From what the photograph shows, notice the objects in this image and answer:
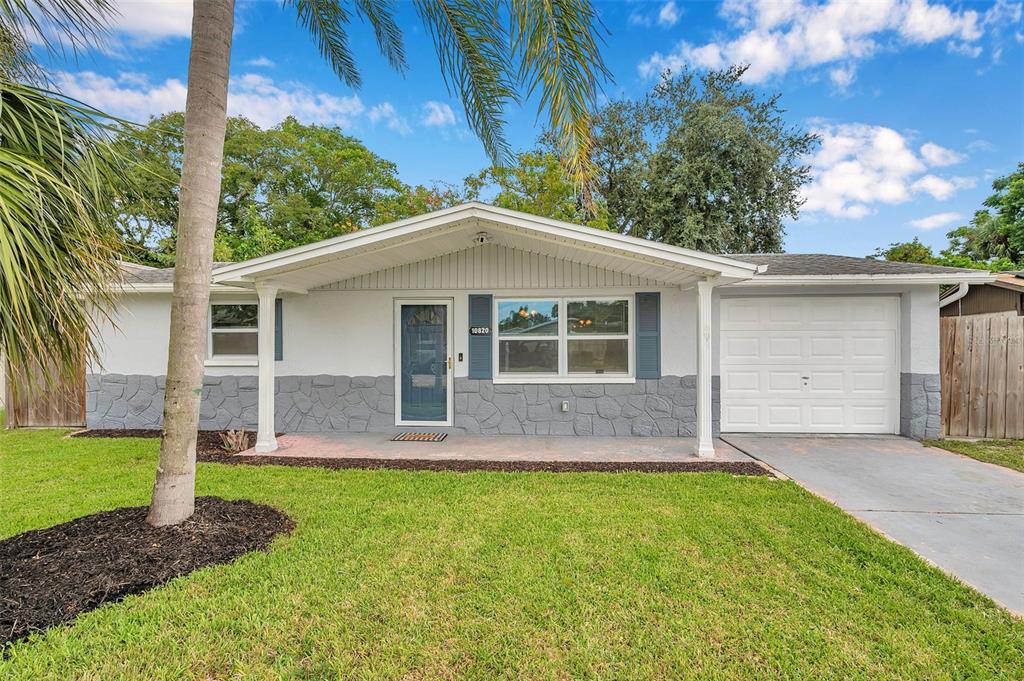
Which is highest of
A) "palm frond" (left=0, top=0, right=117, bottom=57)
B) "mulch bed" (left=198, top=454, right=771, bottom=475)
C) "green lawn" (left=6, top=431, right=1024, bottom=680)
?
"palm frond" (left=0, top=0, right=117, bottom=57)

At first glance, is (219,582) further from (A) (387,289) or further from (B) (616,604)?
(A) (387,289)

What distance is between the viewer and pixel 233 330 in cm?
749

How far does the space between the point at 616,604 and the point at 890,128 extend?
13926mm

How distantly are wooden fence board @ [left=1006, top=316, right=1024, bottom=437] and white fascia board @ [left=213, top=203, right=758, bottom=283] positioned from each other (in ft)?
15.7

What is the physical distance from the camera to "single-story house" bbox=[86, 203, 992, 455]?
21.6 ft

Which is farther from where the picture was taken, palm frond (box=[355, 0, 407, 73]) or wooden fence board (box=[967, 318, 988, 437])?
wooden fence board (box=[967, 318, 988, 437])

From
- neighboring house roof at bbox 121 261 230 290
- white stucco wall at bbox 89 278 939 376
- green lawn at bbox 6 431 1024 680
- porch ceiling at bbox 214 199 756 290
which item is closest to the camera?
green lawn at bbox 6 431 1024 680

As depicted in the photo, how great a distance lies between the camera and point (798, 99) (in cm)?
1345

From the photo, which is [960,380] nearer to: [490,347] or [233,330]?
[490,347]

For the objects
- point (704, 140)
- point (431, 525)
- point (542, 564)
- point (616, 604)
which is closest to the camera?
point (616, 604)

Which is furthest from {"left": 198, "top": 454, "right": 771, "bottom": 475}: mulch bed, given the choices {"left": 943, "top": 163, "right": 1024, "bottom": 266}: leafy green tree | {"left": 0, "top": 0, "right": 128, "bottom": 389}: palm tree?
{"left": 943, "top": 163, "right": 1024, "bottom": 266}: leafy green tree

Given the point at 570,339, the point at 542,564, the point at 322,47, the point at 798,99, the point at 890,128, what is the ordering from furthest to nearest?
1. the point at 798,99
2. the point at 890,128
3. the point at 570,339
4. the point at 322,47
5. the point at 542,564

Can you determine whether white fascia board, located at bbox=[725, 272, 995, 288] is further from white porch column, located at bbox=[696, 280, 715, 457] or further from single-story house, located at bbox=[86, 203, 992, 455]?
white porch column, located at bbox=[696, 280, 715, 457]

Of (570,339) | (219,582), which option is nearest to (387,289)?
(570,339)
